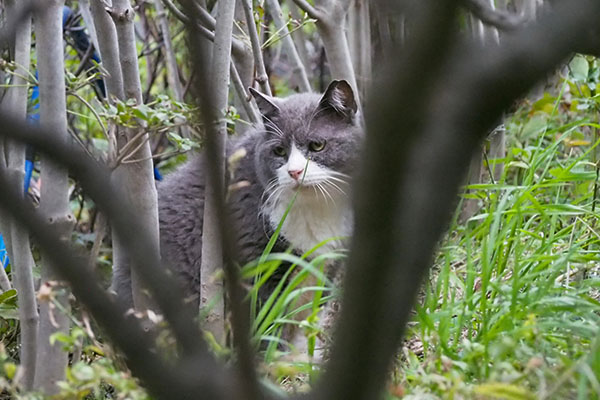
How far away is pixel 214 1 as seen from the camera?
3.34 metres

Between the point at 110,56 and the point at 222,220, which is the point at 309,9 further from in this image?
the point at 222,220

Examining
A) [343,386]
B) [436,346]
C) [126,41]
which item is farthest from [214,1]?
[343,386]

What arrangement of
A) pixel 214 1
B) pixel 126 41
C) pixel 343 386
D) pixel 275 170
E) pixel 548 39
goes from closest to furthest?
pixel 548 39
pixel 343 386
pixel 126 41
pixel 275 170
pixel 214 1

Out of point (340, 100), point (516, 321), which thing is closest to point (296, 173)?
point (340, 100)

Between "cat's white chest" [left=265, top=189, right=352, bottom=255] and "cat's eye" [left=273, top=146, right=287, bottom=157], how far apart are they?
0.18 meters

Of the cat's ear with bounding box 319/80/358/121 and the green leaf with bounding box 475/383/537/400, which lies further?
the cat's ear with bounding box 319/80/358/121

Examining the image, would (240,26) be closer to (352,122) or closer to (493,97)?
(352,122)

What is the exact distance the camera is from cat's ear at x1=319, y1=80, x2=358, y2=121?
9.35 feet

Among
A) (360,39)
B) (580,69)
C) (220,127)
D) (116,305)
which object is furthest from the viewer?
(360,39)

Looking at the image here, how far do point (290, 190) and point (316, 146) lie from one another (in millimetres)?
202

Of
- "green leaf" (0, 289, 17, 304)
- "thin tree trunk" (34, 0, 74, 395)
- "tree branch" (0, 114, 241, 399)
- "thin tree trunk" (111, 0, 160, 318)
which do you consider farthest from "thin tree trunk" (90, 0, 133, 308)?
"tree branch" (0, 114, 241, 399)

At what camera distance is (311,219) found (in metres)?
2.92

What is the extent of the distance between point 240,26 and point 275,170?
0.57 meters

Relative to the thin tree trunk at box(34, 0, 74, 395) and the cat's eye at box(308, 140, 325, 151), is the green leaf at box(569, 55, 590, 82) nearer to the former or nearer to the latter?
the cat's eye at box(308, 140, 325, 151)
